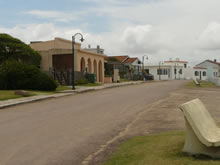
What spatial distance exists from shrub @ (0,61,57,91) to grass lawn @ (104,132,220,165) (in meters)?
18.9

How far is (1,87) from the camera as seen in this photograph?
2662cm

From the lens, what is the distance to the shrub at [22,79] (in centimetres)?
2630

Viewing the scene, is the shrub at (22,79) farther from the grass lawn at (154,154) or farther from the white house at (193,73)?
the white house at (193,73)

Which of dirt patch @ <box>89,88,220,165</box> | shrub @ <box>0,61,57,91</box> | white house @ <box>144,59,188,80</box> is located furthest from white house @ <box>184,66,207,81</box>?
dirt patch @ <box>89,88,220,165</box>

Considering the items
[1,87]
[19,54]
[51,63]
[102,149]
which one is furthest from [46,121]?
[51,63]

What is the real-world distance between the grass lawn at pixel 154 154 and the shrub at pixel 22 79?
61.9ft

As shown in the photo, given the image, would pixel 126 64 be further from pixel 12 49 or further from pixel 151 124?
pixel 151 124

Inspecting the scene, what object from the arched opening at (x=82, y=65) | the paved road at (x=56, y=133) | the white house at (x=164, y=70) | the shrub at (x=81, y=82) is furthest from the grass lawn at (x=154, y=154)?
the white house at (x=164, y=70)

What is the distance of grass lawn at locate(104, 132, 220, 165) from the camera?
5668 mm

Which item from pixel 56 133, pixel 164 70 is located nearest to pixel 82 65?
pixel 56 133

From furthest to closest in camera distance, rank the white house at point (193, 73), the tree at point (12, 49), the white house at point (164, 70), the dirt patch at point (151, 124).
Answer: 1. the white house at point (193, 73)
2. the white house at point (164, 70)
3. the tree at point (12, 49)
4. the dirt patch at point (151, 124)

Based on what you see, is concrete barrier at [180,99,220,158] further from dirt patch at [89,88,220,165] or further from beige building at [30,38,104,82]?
beige building at [30,38,104,82]

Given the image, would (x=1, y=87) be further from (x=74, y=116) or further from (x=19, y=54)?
(x=74, y=116)

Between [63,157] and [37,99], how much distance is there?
535 inches
